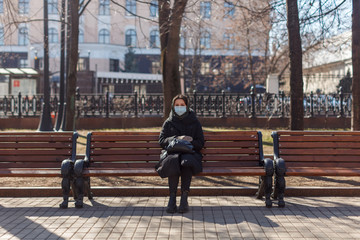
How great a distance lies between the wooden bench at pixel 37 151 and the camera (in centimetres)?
710

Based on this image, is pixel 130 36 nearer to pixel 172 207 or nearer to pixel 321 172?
pixel 321 172

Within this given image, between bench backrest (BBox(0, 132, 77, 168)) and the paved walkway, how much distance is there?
0.53 meters

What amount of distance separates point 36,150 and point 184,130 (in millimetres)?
2298

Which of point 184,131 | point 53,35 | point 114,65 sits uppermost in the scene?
point 53,35

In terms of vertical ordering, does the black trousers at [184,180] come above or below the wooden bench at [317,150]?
below

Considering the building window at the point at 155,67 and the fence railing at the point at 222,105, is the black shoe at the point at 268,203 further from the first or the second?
the building window at the point at 155,67

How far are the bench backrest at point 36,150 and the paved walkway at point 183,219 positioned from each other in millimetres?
535

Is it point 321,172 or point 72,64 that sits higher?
point 72,64

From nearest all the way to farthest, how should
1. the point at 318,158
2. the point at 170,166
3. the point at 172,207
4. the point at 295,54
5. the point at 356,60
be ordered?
the point at 172,207
the point at 170,166
the point at 318,158
the point at 295,54
the point at 356,60

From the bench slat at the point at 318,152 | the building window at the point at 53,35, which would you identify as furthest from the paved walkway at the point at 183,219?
the building window at the point at 53,35

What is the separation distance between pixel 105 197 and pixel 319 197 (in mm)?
3187

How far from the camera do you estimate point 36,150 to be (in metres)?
7.20

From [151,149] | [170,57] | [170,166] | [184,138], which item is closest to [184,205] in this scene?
[170,166]

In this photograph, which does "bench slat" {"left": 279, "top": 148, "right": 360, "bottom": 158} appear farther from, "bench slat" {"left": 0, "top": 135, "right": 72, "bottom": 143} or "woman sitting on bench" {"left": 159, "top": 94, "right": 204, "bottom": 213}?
"bench slat" {"left": 0, "top": 135, "right": 72, "bottom": 143}
